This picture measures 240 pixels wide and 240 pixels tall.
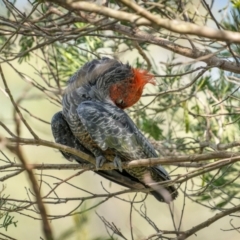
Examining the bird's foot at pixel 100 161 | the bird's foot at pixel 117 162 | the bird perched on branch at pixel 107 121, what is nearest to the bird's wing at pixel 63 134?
the bird perched on branch at pixel 107 121

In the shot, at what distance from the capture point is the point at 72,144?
3.48 metres

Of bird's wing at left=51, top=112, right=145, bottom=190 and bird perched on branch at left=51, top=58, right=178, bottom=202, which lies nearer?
bird perched on branch at left=51, top=58, right=178, bottom=202

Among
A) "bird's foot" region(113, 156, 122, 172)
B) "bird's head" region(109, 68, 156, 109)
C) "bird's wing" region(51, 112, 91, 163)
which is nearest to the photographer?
"bird's foot" region(113, 156, 122, 172)

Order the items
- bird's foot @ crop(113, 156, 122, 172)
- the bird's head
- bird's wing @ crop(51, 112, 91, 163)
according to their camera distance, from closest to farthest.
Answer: bird's foot @ crop(113, 156, 122, 172) < bird's wing @ crop(51, 112, 91, 163) < the bird's head

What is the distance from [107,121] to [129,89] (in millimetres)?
407

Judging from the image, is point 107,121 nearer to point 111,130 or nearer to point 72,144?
point 111,130

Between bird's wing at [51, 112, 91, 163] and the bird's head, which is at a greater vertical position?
the bird's head

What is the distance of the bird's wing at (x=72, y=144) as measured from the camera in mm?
3398

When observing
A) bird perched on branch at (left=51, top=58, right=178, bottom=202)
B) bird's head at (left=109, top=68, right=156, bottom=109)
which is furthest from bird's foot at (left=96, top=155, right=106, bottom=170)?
bird's head at (left=109, top=68, right=156, bottom=109)

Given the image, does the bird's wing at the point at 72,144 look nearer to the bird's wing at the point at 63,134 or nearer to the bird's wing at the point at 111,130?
the bird's wing at the point at 63,134

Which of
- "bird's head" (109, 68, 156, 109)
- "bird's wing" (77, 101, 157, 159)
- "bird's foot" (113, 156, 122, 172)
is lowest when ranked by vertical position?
"bird's foot" (113, 156, 122, 172)

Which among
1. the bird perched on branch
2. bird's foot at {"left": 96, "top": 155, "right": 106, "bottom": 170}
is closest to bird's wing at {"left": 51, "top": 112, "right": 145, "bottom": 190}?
the bird perched on branch

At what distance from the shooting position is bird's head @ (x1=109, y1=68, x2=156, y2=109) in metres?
3.52

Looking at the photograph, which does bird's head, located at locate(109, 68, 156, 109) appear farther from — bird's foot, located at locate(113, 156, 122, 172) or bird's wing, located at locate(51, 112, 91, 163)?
bird's foot, located at locate(113, 156, 122, 172)
